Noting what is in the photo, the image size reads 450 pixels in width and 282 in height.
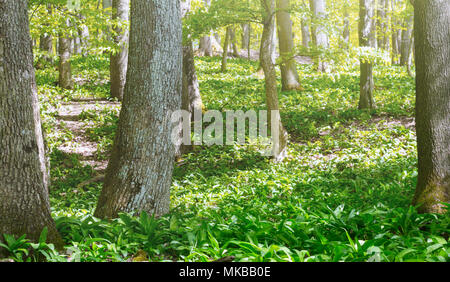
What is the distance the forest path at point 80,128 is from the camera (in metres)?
10.3

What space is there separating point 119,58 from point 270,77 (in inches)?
243

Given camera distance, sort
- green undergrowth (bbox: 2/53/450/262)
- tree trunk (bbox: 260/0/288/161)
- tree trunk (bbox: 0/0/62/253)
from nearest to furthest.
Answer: tree trunk (bbox: 0/0/62/253)
green undergrowth (bbox: 2/53/450/262)
tree trunk (bbox: 260/0/288/161)

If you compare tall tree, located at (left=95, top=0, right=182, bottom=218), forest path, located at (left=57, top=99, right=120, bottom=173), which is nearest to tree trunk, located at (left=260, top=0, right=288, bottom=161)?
forest path, located at (left=57, top=99, right=120, bottom=173)

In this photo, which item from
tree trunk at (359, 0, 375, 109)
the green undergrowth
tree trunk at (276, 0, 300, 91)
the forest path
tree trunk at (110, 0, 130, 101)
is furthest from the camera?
tree trunk at (276, 0, 300, 91)

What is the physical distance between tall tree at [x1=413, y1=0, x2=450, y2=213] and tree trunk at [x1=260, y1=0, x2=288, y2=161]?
4.17 m

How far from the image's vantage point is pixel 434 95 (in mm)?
4898

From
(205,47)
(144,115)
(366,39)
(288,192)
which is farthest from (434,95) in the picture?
(205,47)

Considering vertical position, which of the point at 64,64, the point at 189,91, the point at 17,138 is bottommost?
the point at 17,138

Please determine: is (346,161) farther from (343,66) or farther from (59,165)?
(59,165)

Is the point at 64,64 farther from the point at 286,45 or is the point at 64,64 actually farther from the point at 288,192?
the point at 288,192

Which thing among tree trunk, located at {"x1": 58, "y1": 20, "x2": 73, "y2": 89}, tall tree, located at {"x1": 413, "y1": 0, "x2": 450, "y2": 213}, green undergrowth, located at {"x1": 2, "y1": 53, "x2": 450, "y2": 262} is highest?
tree trunk, located at {"x1": 58, "y1": 20, "x2": 73, "y2": 89}

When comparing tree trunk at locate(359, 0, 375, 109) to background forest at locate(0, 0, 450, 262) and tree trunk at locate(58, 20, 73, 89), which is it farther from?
→ tree trunk at locate(58, 20, 73, 89)

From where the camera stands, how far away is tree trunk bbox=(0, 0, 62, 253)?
358cm

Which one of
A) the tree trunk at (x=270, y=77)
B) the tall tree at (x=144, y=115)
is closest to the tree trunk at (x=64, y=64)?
the tree trunk at (x=270, y=77)
